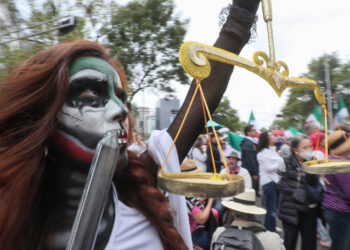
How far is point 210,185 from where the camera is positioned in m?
0.73

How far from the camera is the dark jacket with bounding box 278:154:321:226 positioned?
Result: 3.18 metres

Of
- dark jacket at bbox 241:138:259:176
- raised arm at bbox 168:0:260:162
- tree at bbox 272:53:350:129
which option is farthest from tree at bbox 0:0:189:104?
tree at bbox 272:53:350:129

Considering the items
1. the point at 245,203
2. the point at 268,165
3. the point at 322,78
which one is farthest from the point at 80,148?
the point at 322,78

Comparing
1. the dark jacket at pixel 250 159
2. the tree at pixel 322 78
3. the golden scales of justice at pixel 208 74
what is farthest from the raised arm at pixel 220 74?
the tree at pixel 322 78

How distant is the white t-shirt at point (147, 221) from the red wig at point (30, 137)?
38 mm

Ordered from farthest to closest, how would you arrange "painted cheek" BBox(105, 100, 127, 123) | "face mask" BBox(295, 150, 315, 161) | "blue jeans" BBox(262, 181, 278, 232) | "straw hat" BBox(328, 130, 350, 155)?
"blue jeans" BBox(262, 181, 278, 232), "face mask" BBox(295, 150, 315, 161), "straw hat" BBox(328, 130, 350, 155), "painted cheek" BBox(105, 100, 127, 123)

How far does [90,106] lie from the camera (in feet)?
2.90

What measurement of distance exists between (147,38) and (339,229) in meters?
6.93

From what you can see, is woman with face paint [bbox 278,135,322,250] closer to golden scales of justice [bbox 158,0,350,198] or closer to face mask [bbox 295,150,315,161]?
face mask [bbox 295,150,315,161]

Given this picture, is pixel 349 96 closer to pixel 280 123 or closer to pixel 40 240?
pixel 40 240

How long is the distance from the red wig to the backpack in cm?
128

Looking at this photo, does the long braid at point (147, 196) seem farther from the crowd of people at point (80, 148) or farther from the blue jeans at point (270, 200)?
the blue jeans at point (270, 200)

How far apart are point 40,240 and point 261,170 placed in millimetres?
4280

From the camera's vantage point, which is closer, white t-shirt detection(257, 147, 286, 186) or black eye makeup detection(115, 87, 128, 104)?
black eye makeup detection(115, 87, 128, 104)
